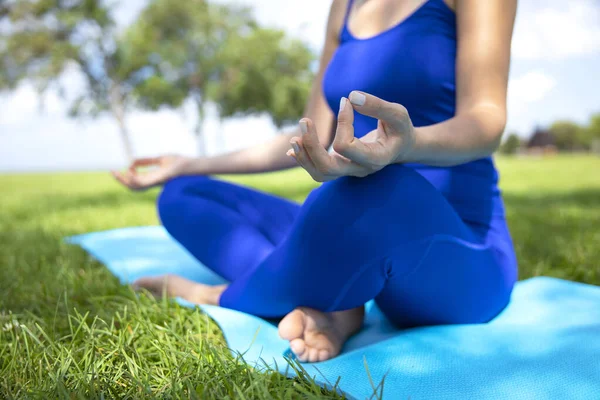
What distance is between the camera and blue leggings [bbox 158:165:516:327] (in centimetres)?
105

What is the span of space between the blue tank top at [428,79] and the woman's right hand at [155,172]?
0.80 meters

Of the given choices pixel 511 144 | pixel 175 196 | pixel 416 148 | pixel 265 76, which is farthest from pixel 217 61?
pixel 511 144

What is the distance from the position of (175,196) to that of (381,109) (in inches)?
44.8

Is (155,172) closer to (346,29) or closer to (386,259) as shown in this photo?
(346,29)

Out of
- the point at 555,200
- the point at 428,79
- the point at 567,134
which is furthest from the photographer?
→ the point at 567,134

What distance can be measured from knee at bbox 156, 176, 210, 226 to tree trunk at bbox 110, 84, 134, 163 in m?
14.3

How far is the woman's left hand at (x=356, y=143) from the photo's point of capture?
76 centimetres

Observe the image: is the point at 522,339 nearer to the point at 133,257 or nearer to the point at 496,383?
the point at 496,383

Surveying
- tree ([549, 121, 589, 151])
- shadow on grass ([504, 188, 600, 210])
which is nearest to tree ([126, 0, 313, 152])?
shadow on grass ([504, 188, 600, 210])

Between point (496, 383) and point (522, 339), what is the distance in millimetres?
270

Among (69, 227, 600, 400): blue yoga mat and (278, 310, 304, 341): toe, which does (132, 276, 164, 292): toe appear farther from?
(278, 310, 304, 341): toe

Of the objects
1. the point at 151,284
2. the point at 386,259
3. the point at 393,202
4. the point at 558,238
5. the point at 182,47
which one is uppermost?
the point at 182,47

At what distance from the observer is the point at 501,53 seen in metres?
1.20

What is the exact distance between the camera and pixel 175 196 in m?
1.76
